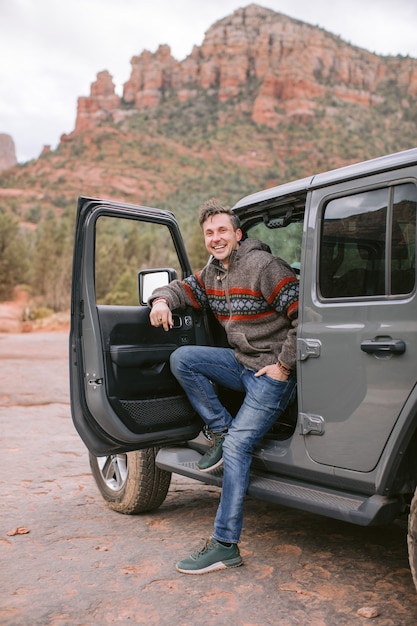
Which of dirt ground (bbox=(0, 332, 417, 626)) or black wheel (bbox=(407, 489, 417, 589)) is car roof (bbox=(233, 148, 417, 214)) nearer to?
black wheel (bbox=(407, 489, 417, 589))

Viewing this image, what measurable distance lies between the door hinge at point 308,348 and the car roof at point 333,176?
784 mm

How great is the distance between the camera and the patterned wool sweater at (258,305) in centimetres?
334

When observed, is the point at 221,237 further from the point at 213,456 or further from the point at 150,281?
the point at 213,456

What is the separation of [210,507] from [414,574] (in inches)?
77.8

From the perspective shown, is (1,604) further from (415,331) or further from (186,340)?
(415,331)

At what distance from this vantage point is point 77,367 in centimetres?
358

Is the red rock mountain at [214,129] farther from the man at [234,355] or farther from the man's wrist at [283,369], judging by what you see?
the man's wrist at [283,369]

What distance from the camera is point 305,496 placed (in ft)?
10.0

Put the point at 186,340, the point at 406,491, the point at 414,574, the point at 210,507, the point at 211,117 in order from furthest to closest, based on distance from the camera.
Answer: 1. the point at 211,117
2. the point at 210,507
3. the point at 186,340
4. the point at 406,491
5. the point at 414,574

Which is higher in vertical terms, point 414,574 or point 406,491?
point 406,491

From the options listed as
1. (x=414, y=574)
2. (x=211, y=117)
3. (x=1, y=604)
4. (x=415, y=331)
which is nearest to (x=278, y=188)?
(x=415, y=331)

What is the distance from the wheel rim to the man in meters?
0.82

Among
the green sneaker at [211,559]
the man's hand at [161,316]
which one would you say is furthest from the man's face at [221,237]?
the green sneaker at [211,559]

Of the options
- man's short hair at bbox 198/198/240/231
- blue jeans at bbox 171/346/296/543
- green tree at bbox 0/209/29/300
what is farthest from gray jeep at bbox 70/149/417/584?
green tree at bbox 0/209/29/300
